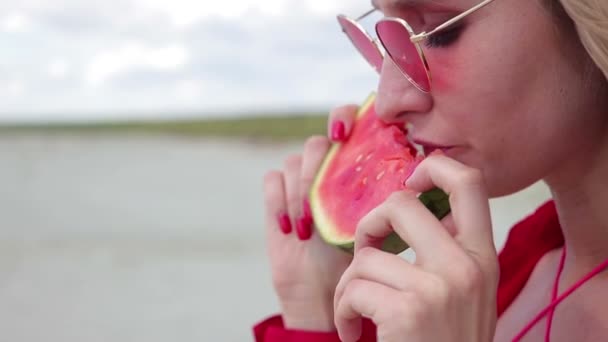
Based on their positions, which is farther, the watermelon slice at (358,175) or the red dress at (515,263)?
the red dress at (515,263)

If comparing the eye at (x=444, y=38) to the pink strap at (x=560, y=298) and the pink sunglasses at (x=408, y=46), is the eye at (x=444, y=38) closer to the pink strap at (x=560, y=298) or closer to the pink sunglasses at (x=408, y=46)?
the pink sunglasses at (x=408, y=46)

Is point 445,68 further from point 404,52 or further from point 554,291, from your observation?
point 554,291

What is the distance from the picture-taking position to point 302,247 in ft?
5.91

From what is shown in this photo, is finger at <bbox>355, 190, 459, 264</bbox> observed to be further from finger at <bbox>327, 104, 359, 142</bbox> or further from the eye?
finger at <bbox>327, 104, 359, 142</bbox>

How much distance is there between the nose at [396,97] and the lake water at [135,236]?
2.04 meters

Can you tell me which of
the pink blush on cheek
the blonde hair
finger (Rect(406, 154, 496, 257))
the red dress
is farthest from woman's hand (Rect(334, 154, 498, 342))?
the red dress

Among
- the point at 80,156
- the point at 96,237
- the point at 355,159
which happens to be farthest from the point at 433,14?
the point at 80,156

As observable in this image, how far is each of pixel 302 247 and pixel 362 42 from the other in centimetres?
46

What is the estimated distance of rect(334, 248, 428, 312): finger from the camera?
3.56 ft

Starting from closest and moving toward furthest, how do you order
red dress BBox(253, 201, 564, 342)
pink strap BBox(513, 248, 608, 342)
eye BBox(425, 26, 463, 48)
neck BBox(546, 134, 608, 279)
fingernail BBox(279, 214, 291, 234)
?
eye BBox(425, 26, 463, 48) < neck BBox(546, 134, 608, 279) < pink strap BBox(513, 248, 608, 342) < red dress BBox(253, 201, 564, 342) < fingernail BBox(279, 214, 291, 234)

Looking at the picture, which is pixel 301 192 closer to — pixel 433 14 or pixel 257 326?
pixel 257 326

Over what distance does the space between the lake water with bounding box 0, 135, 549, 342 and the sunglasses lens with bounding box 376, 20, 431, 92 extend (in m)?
2.11

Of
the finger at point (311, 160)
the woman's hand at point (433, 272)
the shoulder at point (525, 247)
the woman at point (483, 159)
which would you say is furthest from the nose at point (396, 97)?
the shoulder at point (525, 247)

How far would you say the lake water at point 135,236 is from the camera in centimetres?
338
